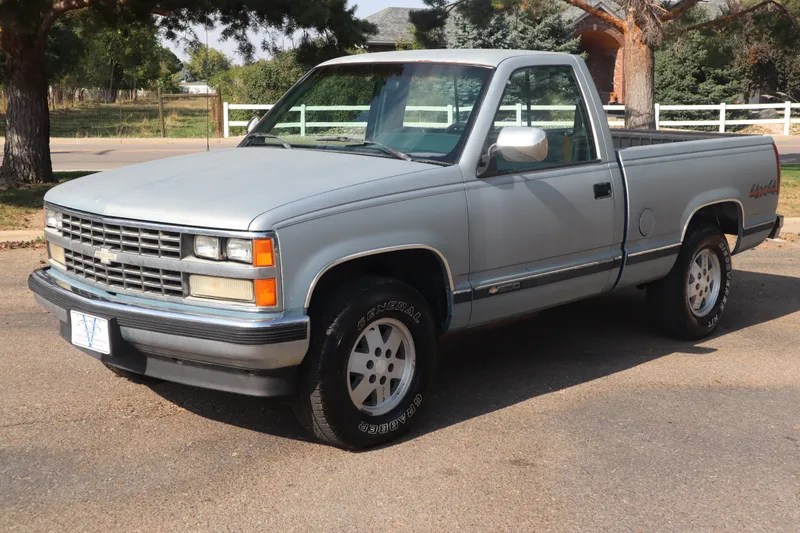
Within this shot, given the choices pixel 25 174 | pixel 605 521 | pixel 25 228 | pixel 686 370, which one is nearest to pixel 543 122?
pixel 686 370

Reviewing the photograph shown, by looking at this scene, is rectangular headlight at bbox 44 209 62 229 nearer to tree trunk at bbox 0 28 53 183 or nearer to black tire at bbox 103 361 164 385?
black tire at bbox 103 361 164 385

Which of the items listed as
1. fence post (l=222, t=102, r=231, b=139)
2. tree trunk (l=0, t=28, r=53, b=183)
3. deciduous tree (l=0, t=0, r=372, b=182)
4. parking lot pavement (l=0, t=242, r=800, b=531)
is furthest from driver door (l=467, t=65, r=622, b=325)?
fence post (l=222, t=102, r=231, b=139)

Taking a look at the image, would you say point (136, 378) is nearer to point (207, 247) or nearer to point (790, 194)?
point (207, 247)

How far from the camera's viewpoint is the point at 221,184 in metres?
4.92

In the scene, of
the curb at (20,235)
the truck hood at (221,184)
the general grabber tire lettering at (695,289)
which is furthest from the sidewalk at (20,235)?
the general grabber tire lettering at (695,289)

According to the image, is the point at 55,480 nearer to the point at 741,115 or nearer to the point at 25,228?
the point at 25,228

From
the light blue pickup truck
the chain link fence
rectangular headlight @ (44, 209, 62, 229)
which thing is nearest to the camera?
the light blue pickup truck

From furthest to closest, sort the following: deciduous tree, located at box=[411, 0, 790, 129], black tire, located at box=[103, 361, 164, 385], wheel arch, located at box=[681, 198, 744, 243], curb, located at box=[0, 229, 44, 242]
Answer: deciduous tree, located at box=[411, 0, 790, 129], curb, located at box=[0, 229, 44, 242], wheel arch, located at box=[681, 198, 744, 243], black tire, located at box=[103, 361, 164, 385]

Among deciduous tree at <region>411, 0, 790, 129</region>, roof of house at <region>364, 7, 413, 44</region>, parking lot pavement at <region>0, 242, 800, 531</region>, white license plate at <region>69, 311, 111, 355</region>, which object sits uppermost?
roof of house at <region>364, 7, 413, 44</region>

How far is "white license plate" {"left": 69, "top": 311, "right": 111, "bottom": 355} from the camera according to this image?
15.7 feet

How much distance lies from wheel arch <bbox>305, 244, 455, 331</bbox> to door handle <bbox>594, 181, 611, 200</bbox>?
1322 mm

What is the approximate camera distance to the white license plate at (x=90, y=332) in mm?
4777

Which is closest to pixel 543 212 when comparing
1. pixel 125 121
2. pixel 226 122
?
pixel 226 122

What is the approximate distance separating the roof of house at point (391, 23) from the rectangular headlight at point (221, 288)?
39.9 metres
